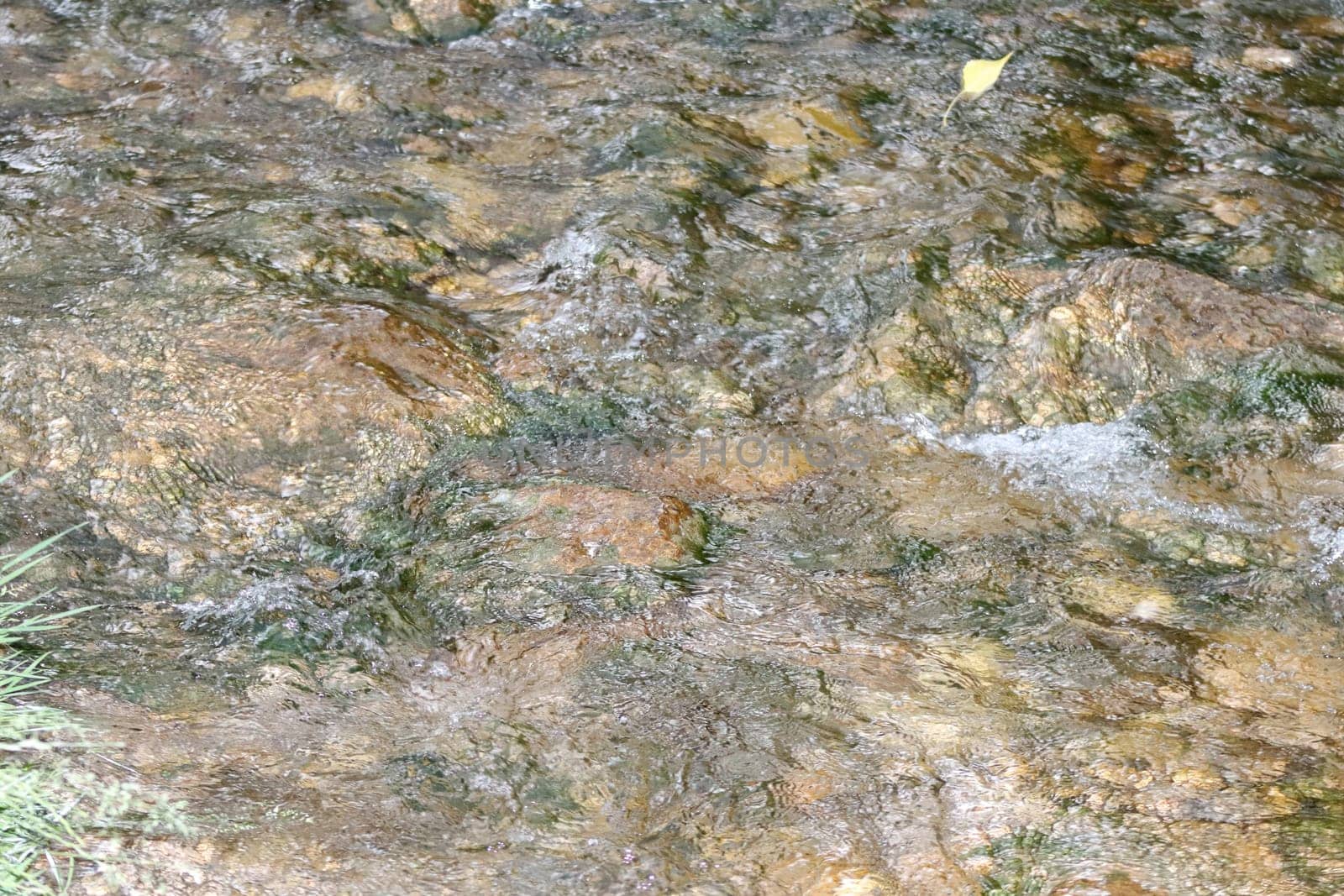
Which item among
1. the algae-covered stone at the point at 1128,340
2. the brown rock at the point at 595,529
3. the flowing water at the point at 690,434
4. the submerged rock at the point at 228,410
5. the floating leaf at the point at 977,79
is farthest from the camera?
the floating leaf at the point at 977,79

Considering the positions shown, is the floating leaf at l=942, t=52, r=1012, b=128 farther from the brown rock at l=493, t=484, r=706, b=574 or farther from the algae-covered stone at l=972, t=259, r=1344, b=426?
the brown rock at l=493, t=484, r=706, b=574

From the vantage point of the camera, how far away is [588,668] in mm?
2936

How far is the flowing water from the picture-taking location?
2.55m

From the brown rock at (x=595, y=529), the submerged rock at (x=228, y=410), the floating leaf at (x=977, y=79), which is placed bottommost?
the brown rock at (x=595, y=529)

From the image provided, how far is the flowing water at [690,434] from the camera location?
255cm

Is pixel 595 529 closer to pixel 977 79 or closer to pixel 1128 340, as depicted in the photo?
pixel 1128 340

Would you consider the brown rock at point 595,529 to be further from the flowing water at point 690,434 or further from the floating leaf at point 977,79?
the floating leaf at point 977,79

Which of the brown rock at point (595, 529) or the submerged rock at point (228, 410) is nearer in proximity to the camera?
the brown rock at point (595, 529)

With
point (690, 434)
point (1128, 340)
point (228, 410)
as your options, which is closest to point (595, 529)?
point (690, 434)

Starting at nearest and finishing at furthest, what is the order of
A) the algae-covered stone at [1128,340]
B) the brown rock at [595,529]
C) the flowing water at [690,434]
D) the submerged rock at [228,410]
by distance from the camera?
the flowing water at [690,434], the brown rock at [595,529], the submerged rock at [228,410], the algae-covered stone at [1128,340]

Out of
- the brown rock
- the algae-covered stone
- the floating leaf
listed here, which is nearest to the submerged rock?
the brown rock

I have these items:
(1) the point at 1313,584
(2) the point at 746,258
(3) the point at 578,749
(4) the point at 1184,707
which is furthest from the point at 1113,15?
(3) the point at 578,749

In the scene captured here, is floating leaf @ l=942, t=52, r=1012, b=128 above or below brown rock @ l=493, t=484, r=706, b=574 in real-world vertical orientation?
above

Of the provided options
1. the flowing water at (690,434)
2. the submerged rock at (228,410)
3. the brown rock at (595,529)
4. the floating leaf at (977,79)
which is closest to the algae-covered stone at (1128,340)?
the flowing water at (690,434)
